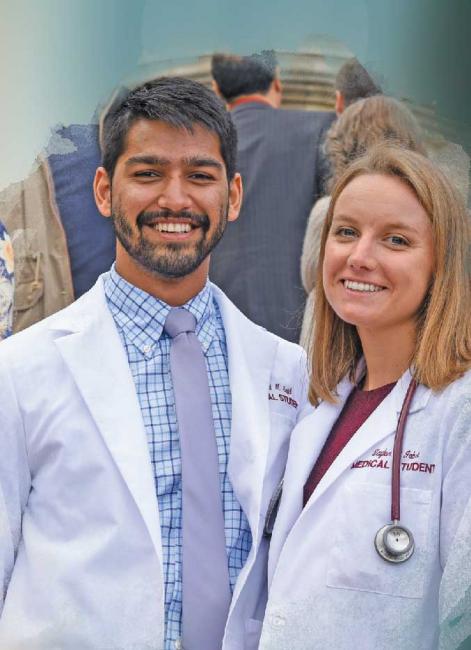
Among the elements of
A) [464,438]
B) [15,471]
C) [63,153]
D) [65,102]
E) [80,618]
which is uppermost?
[65,102]

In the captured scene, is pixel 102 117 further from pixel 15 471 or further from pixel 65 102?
A: pixel 15 471

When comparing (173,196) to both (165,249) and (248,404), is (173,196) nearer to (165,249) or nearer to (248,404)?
(165,249)

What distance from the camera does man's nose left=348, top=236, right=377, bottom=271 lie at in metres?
2.90

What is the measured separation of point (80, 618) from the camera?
9.32ft

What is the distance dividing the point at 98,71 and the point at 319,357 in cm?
109

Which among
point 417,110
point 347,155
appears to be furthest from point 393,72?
point 347,155

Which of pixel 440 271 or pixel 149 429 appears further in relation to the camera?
pixel 149 429

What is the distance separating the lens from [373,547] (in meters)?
2.71

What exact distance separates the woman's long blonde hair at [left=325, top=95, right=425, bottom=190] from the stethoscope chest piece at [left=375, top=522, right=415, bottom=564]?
170cm

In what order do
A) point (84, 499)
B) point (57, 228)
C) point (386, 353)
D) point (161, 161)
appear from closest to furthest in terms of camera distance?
1. point (84, 499)
2. point (386, 353)
3. point (161, 161)
4. point (57, 228)

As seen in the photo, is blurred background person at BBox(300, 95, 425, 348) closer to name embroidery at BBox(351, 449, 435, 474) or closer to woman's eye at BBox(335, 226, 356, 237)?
woman's eye at BBox(335, 226, 356, 237)

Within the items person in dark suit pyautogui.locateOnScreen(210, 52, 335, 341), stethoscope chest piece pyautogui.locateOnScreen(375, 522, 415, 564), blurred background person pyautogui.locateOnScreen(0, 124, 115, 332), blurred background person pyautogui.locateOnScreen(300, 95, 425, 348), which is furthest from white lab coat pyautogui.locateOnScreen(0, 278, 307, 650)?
person in dark suit pyautogui.locateOnScreen(210, 52, 335, 341)

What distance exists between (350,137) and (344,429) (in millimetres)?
1519

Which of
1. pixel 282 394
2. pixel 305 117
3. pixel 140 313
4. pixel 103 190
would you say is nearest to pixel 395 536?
pixel 282 394
